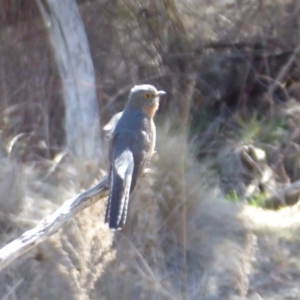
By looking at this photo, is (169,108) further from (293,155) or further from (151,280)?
(151,280)

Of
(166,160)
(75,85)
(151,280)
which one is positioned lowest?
(151,280)

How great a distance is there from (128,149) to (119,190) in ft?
2.03

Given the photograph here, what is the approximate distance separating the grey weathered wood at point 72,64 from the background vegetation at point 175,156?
0.97 feet

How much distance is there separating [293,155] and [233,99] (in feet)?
4.61

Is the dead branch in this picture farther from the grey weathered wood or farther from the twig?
the twig

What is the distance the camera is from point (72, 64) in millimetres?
8523

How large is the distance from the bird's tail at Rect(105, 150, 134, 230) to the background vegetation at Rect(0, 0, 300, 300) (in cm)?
152

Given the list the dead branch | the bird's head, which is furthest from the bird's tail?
the bird's head

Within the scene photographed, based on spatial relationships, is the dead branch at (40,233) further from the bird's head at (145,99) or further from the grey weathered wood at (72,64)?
the grey weathered wood at (72,64)

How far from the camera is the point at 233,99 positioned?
10.8m

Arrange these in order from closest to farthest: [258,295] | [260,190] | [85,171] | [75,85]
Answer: [85,171] < [258,295] < [75,85] < [260,190]

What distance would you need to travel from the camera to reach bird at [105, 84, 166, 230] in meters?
5.01

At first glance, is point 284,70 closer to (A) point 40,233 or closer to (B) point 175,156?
(B) point 175,156

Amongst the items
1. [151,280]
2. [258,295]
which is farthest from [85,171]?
[258,295]
